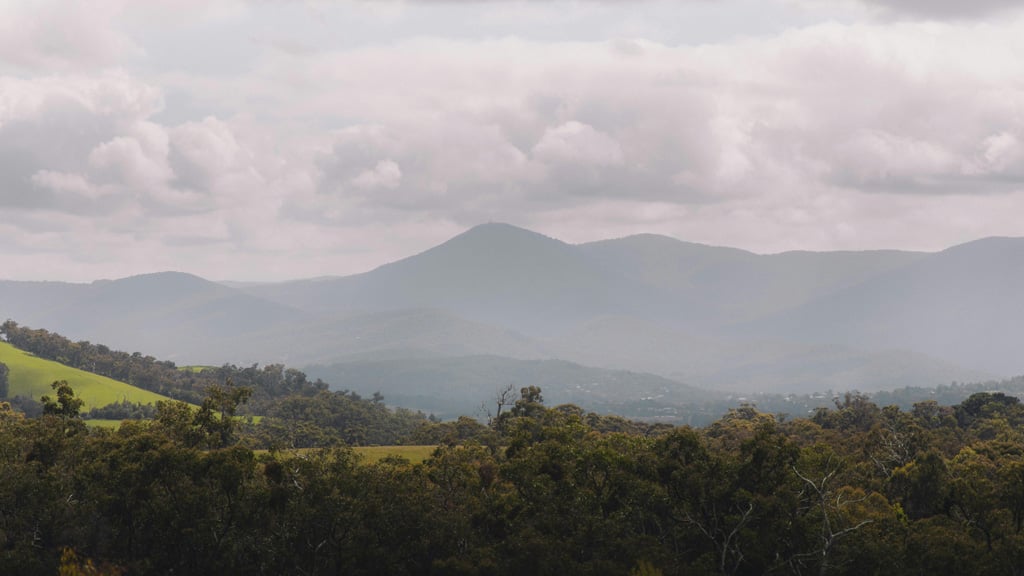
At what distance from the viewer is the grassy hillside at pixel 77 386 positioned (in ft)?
598

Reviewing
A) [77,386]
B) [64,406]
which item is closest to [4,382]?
[77,386]

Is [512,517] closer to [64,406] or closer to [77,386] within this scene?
[64,406]

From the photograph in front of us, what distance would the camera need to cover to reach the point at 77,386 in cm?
18675

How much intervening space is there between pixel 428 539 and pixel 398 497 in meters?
2.91

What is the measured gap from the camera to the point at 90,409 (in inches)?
6703

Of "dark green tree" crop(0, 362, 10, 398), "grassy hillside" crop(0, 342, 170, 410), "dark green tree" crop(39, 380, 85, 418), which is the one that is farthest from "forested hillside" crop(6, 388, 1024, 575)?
"dark green tree" crop(0, 362, 10, 398)

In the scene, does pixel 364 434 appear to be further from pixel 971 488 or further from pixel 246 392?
pixel 971 488

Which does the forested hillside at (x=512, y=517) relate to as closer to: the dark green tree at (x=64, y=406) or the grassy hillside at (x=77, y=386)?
the dark green tree at (x=64, y=406)

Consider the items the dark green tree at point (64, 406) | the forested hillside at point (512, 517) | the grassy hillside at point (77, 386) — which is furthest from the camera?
the grassy hillside at point (77, 386)

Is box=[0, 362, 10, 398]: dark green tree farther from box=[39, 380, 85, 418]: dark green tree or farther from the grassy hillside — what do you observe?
box=[39, 380, 85, 418]: dark green tree

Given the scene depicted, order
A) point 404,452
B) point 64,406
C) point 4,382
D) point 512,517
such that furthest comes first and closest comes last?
point 4,382
point 404,452
point 64,406
point 512,517

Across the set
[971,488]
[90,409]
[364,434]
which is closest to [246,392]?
[971,488]

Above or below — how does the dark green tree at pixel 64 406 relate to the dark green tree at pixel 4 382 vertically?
above

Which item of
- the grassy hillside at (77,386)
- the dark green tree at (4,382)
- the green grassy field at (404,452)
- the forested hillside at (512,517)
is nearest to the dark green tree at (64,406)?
the forested hillside at (512,517)
